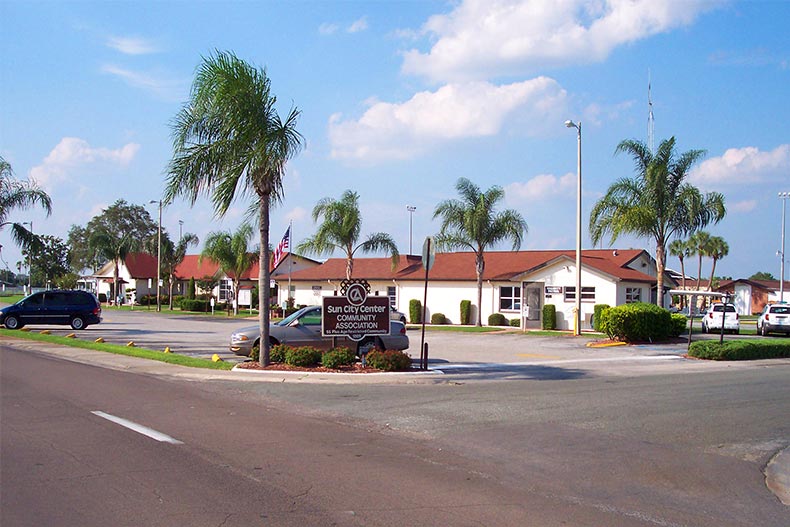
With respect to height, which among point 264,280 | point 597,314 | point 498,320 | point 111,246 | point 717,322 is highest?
point 111,246

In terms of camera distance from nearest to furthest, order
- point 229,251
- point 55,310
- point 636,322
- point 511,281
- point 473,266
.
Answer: point 636,322 < point 55,310 < point 511,281 < point 473,266 < point 229,251

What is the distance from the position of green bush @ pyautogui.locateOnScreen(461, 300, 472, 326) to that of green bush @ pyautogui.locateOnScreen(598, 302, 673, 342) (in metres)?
13.3

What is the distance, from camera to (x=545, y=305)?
36719 mm

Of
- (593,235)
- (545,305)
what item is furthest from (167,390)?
(545,305)

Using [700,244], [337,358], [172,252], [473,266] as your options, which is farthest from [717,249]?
[337,358]

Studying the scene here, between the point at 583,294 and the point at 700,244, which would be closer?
the point at 583,294

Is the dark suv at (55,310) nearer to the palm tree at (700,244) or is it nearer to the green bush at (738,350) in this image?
the green bush at (738,350)

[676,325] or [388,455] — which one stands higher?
[676,325]

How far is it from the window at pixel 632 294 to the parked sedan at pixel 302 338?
20.8 metres

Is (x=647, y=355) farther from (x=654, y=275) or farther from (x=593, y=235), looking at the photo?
(x=654, y=275)

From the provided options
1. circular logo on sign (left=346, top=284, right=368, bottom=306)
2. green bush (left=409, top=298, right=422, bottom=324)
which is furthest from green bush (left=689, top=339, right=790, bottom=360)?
green bush (left=409, top=298, right=422, bottom=324)

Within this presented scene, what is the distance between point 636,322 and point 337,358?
15223 mm

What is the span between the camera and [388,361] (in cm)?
1653

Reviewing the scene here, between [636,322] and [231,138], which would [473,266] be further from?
[231,138]
